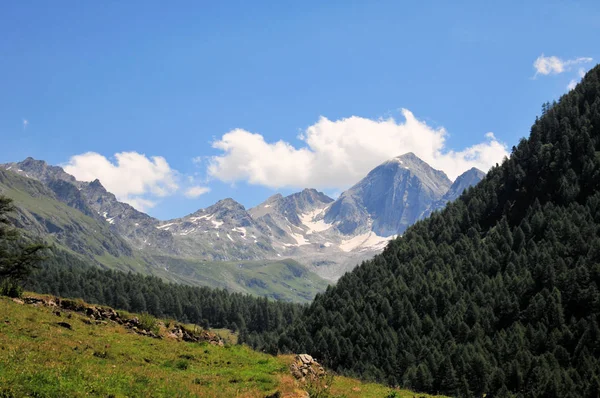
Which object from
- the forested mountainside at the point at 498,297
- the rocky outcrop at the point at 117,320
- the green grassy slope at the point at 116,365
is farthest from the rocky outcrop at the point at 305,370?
the forested mountainside at the point at 498,297

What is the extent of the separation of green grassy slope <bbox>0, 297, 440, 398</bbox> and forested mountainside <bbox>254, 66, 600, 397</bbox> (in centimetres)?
7701

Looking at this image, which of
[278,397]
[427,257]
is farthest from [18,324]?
[427,257]

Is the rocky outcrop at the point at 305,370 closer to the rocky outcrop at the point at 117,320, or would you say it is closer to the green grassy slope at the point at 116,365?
the green grassy slope at the point at 116,365

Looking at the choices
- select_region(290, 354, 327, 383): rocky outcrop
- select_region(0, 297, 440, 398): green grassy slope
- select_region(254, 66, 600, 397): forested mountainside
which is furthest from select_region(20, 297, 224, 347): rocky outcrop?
select_region(254, 66, 600, 397): forested mountainside

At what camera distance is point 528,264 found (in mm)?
144000

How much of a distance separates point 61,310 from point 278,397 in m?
29.9

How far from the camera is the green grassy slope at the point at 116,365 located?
21.4 m

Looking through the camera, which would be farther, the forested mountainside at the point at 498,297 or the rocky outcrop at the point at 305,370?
the forested mountainside at the point at 498,297

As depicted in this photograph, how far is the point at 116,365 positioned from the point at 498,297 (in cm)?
13263

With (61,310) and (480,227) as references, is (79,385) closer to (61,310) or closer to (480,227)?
(61,310)

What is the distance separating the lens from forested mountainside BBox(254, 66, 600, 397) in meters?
111

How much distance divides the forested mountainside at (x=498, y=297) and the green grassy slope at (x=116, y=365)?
7701cm

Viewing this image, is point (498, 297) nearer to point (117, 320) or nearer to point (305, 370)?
point (305, 370)

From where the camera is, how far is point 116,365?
2853cm
